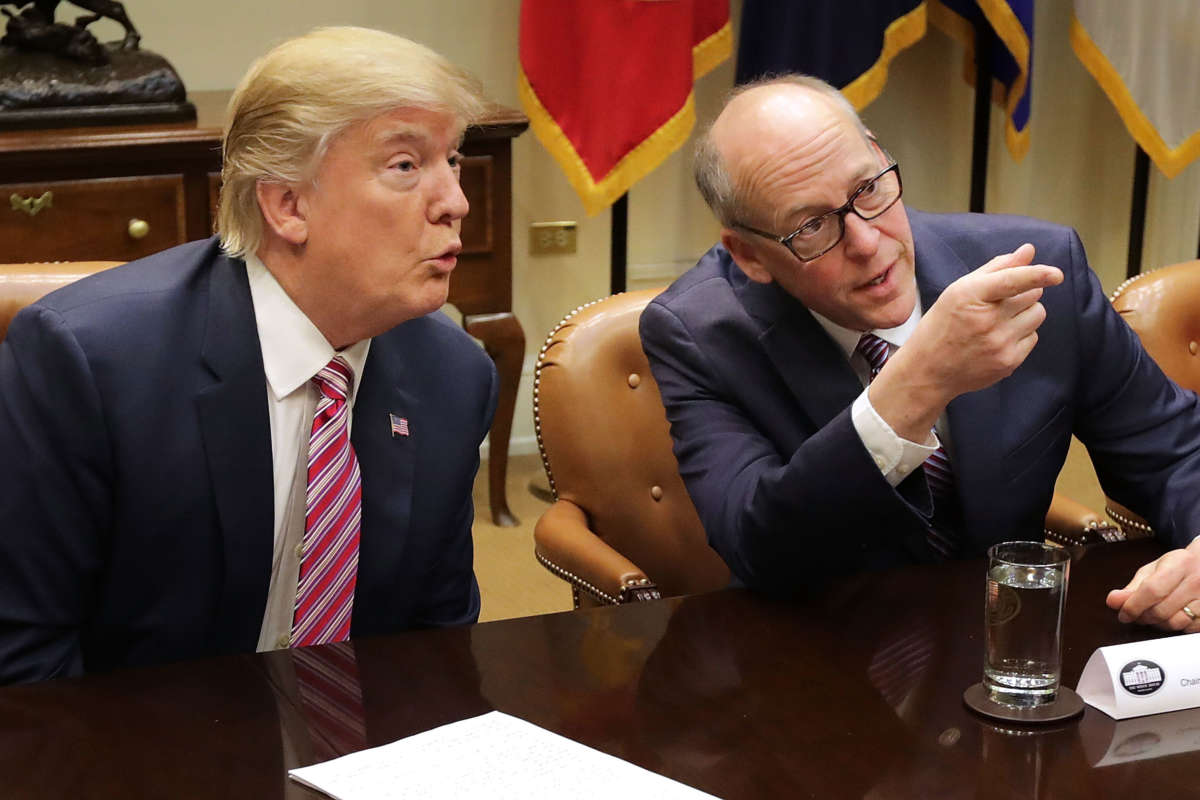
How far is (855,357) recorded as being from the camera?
2.08 metres

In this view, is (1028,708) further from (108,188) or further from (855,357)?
(108,188)

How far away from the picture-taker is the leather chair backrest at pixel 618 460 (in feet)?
7.50

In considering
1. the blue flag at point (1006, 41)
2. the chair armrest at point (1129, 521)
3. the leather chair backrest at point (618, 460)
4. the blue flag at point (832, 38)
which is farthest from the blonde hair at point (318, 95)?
the blue flag at point (1006, 41)

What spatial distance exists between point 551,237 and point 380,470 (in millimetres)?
2991

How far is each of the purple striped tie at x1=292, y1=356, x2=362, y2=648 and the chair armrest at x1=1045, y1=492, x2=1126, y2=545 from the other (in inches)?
41.6

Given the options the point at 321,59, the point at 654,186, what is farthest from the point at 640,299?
the point at 654,186

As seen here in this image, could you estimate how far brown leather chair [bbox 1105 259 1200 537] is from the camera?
251 cm

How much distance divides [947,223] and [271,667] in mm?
1176

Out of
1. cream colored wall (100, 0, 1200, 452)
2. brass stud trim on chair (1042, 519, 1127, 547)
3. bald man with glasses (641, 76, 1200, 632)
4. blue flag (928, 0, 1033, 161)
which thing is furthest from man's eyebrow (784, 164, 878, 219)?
blue flag (928, 0, 1033, 161)

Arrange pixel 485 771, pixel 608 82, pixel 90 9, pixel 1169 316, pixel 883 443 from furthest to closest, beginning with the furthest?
pixel 608 82
pixel 90 9
pixel 1169 316
pixel 883 443
pixel 485 771

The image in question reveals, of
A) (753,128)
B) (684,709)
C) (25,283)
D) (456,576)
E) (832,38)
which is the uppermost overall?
(753,128)

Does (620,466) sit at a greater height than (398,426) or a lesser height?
lesser

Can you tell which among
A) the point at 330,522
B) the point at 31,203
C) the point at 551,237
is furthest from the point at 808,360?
the point at 551,237

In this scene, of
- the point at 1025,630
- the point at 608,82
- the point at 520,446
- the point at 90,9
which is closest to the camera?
the point at 1025,630
